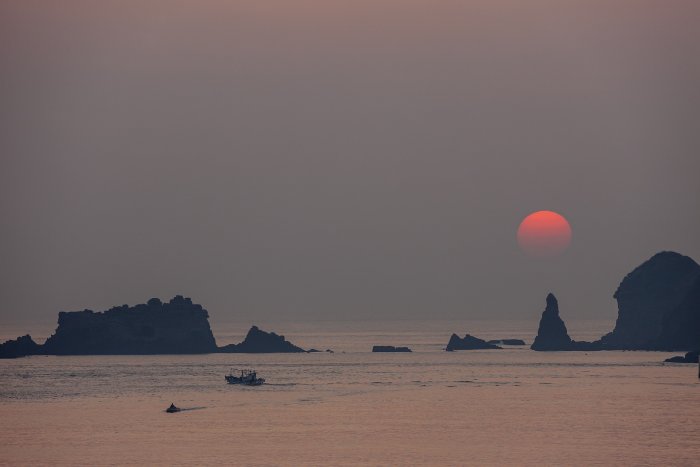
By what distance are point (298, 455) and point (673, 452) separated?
32753mm

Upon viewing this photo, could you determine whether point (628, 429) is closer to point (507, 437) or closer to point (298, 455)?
point (507, 437)

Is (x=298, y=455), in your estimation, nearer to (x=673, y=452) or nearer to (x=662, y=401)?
(x=673, y=452)

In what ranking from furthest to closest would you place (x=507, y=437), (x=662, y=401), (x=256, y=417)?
(x=662, y=401), (x=256, y=417), (x=507, y=437)

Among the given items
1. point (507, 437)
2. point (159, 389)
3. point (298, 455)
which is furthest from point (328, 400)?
point (298, 455)

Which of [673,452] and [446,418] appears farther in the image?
[446,418]

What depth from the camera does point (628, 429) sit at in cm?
12575

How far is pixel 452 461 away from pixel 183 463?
22613 millimetres

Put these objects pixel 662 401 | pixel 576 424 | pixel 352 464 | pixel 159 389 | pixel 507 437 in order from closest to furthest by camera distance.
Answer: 1. pixel 352 464
2. pixel 507 437
3. pixel 576 424
4. pixel 662 401
5. pixel 159 389

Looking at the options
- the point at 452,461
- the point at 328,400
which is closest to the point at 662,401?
the point at 328,400

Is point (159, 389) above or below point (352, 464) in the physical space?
above

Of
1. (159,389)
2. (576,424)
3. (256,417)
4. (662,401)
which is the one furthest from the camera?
(159,389)

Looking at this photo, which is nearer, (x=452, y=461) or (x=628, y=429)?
(x=452, y=461)

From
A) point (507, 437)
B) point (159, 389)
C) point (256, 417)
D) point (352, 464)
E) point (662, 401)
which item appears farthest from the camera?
point (159, 389)

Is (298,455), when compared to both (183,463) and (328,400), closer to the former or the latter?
Answer: (183,463)
